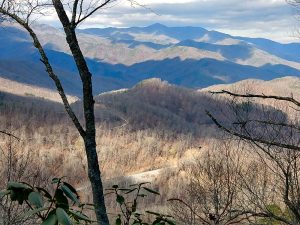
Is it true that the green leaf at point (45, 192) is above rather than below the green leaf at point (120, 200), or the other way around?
above

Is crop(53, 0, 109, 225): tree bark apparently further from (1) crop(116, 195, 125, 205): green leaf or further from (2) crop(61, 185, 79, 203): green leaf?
(2) crop(61, 185, 79, 203): green leaf

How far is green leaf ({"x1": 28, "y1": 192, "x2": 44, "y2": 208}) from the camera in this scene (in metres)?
1.80

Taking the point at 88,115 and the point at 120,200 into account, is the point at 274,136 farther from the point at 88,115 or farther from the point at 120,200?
the point at 120,200

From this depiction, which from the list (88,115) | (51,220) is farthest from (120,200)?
(88,115)

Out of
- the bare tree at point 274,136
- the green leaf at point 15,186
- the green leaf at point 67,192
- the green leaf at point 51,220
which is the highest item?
the green leaf at point 15,186

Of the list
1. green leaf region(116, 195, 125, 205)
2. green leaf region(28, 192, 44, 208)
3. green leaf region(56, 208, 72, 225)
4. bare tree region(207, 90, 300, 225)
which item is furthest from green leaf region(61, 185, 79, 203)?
bare tree region(207, 90, 300, 225)

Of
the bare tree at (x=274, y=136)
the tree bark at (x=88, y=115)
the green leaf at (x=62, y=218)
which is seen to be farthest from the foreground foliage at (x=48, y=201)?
the tree bark at (x=88, y=115)

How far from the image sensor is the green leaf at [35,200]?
180 centimetres

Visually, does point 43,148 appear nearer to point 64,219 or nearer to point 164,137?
point 164,137

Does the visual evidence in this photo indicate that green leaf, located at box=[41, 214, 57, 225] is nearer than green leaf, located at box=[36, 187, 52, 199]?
Yes

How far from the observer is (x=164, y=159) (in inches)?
5591

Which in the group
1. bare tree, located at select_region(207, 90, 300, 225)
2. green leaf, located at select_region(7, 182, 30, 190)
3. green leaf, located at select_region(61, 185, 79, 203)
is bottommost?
bare tree, located at select_region(207, 90, 300, 225)

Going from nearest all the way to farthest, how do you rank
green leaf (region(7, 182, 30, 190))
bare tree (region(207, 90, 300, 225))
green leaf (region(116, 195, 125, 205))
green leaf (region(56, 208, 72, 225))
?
1. green leaf (region(56, 208, 72, 225))
2. green leaf (region(7, 182, 30, 190))
3. green leaf (region(116, 195, 125, 205))
4. bare tree (region(207, 90, 300, 225))

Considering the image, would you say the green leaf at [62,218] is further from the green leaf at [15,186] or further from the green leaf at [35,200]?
the green leaf at [15,186]
